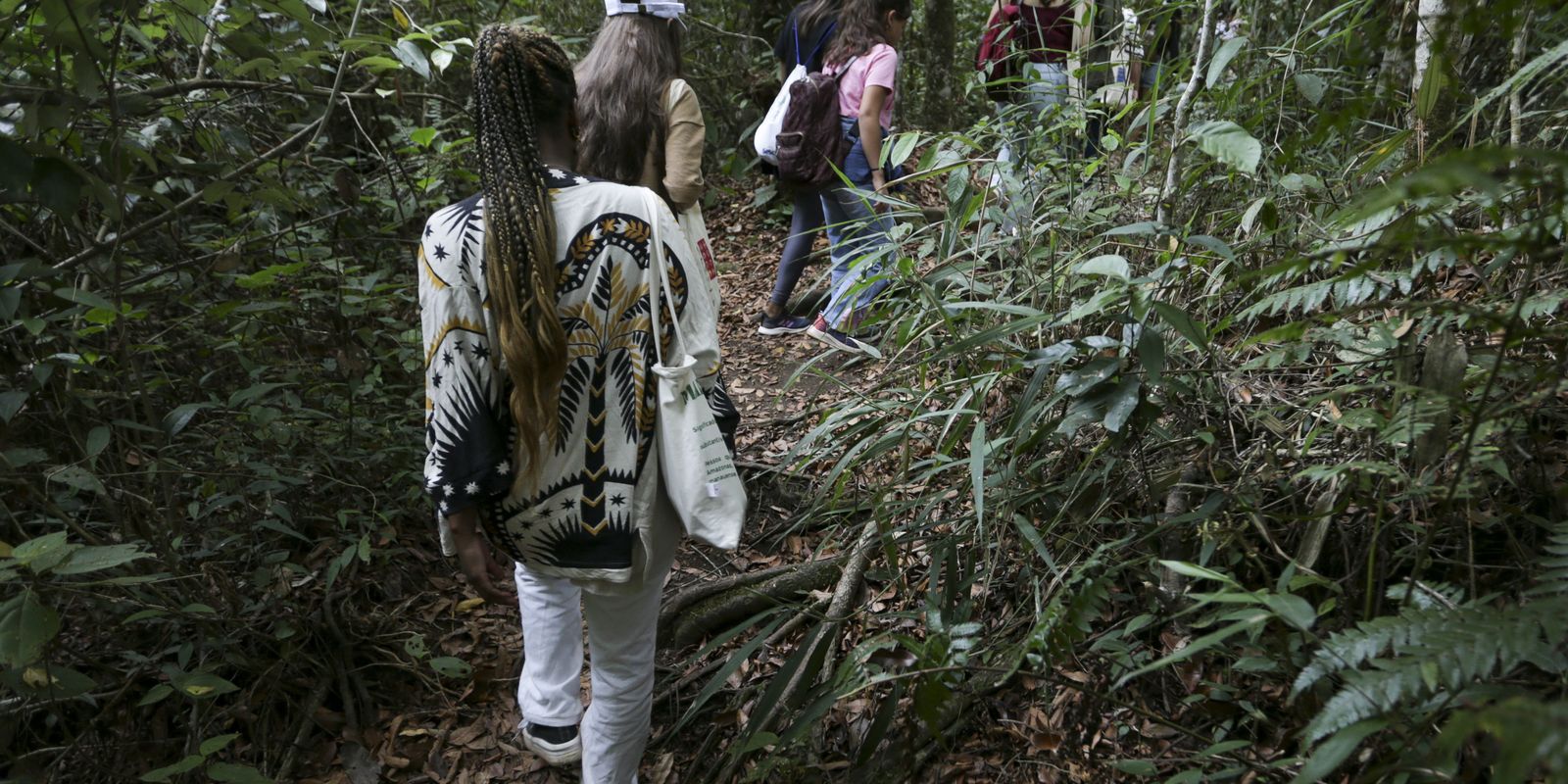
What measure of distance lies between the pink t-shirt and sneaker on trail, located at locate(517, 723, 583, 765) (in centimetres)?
351

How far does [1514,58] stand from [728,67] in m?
7.25

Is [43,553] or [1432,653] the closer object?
[1432,653]

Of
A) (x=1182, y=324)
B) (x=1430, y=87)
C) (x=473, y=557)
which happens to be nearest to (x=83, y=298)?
(x=473, y=557)

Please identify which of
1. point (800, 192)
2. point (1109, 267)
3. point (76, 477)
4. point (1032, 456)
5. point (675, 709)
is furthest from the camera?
point (800, 192)

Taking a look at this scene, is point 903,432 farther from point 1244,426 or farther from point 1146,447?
point 1244,426

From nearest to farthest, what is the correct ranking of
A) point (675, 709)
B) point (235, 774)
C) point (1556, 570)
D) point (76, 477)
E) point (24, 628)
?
point (1556, 570)
point (24, 628)
point (235, 774)
point (76, 477)
point (675, 709)

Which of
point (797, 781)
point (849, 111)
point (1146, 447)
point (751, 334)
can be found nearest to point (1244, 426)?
point (1146, 447)

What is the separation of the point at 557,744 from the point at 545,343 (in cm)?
154

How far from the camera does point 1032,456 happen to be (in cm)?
294

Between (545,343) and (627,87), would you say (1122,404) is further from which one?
(627,87)

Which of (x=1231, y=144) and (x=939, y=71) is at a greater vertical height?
(x=939, y=71)

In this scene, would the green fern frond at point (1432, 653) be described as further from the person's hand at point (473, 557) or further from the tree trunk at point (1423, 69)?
the person's hand at point (473, 557)

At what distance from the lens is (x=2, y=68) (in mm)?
2961

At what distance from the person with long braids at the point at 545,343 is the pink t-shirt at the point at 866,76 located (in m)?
3.00
